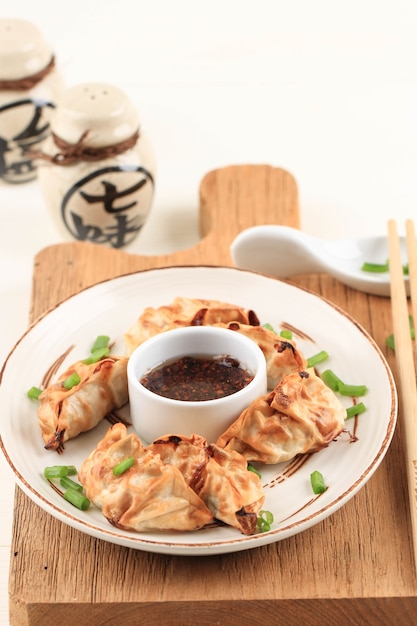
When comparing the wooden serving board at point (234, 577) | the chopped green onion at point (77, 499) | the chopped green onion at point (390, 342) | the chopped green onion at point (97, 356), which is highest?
the chopped green onion at point (97, 356)

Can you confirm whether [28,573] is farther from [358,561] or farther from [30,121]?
[30,121]

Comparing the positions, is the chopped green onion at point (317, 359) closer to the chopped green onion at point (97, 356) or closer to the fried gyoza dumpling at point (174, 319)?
the fried gyoza dumpling at point (174, 319)

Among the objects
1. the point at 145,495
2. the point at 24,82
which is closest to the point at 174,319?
the point at 145,495

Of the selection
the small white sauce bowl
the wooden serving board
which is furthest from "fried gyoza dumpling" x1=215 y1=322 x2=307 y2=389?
the wooden serving board

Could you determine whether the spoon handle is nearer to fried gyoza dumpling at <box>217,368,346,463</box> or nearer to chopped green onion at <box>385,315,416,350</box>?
chopped green onion at <box>385,315,416,350</box>

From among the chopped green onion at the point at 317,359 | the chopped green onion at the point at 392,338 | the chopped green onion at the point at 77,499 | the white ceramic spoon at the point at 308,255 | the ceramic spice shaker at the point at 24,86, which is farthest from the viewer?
the ceramic spice shaker at the point at 24,86

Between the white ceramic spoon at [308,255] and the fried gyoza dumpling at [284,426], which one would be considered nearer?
the fried gyoza dumpling at [284,426]

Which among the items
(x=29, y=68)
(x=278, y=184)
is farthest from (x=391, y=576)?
(x=29, y=68)

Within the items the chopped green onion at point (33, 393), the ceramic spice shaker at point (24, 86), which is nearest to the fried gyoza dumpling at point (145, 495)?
the chopped green onion at point (33, 393)
